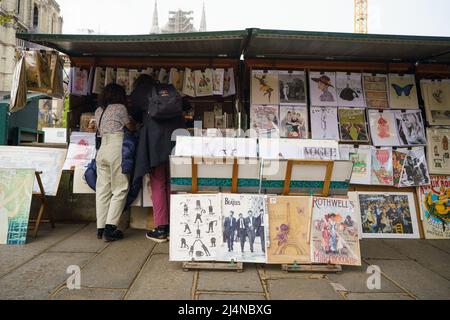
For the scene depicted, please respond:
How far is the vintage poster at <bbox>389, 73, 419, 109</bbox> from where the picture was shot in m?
4.98

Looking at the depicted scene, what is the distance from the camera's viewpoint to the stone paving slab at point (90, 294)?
2.65m

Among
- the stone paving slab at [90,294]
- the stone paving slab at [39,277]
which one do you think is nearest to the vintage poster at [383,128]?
the stone paving slab at [90,294]

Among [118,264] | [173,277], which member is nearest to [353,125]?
[173,277]

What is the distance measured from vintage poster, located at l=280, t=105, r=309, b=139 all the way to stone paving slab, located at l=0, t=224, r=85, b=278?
3527 mm

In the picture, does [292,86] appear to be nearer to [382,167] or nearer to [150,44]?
[382,167]

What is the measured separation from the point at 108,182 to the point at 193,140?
1.53m

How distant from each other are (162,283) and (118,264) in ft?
2.39

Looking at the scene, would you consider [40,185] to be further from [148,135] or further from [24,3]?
[24,3]

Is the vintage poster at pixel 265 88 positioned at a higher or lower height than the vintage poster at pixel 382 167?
higher

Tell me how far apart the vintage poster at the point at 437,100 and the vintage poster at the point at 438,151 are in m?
0.15

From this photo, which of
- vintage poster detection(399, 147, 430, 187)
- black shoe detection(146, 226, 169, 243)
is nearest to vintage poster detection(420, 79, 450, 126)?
vintage poster detection(399, 147, 430, 187)

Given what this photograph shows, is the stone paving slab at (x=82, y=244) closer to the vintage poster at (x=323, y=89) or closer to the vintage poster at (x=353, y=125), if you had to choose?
the vintage poster at (x=323, y=89)

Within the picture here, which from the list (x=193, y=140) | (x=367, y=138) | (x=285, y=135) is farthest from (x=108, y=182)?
(x=367, y=138)

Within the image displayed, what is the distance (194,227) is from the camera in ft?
10.8
